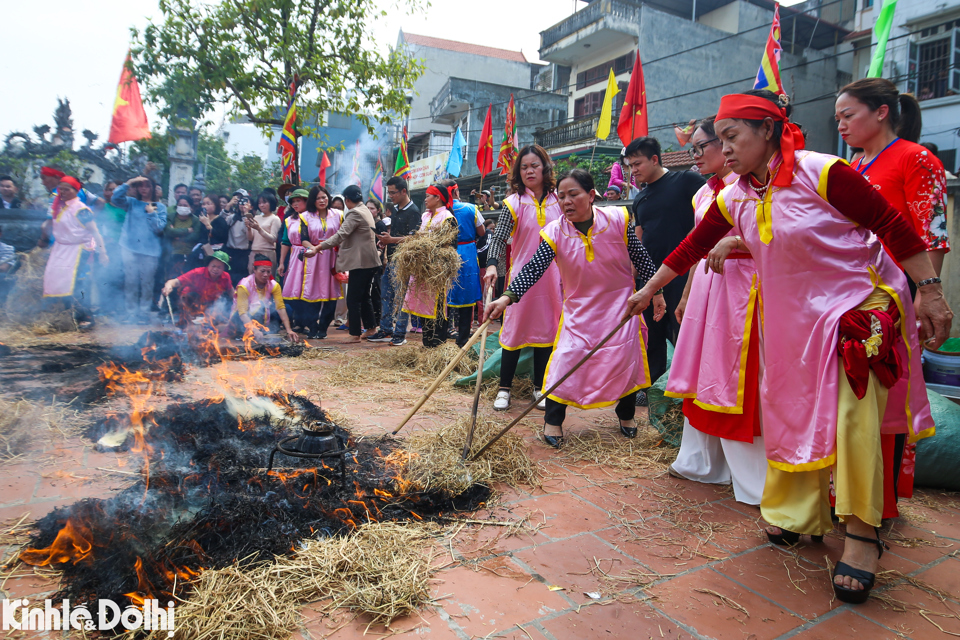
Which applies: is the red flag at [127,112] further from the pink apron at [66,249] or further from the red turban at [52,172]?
the pink apron at [66,249]

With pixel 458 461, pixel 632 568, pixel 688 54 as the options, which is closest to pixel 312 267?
pixel 458 461

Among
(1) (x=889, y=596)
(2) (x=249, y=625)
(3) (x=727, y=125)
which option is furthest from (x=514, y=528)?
(3) (x=727, y=125)

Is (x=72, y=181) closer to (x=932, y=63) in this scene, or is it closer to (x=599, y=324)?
(x=599, y=324)

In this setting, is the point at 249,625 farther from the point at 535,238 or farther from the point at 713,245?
the point at 535,238

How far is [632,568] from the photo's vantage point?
7.84ft

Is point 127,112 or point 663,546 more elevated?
point 127,112

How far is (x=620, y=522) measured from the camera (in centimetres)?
284

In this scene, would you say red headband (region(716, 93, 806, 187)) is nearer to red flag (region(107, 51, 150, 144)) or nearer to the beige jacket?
the beige jacket

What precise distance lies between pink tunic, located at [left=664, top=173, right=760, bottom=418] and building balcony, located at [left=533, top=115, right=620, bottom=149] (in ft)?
64.6

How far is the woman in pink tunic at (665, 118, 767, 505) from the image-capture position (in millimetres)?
3043

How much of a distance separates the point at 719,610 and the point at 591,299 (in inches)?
88.7

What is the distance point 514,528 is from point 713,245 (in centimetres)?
165

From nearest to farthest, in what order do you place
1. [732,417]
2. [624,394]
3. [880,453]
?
[880,453] < [732,417] < [624,394]

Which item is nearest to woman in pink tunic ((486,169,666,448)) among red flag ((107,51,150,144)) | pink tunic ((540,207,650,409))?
pink tunic ((540,207,650,409))
